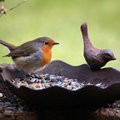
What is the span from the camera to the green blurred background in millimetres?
7363

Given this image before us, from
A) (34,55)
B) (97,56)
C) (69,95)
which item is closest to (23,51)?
(34,55)

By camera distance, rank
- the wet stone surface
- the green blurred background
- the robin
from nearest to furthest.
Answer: the wet stone surface < the robin < the green blurred background

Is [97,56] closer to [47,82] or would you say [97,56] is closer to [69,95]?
[47,82]

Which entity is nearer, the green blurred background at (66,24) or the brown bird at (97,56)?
the brown bird at (97,56)

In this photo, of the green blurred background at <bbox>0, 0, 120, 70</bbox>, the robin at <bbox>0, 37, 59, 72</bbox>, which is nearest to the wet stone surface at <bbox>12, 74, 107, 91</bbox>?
the robin at <bbox>0, 37, 59, 72</bbox>

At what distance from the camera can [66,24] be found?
822cm

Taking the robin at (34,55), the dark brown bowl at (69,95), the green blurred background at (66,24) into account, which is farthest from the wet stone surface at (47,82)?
the green blurred background at (66,24)

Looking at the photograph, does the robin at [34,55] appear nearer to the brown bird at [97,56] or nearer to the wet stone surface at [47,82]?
the wet stone surface at [47,82]

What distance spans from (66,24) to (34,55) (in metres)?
3.83

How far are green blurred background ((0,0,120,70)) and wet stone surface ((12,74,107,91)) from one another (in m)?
2.68

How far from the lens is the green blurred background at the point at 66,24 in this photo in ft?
24.2

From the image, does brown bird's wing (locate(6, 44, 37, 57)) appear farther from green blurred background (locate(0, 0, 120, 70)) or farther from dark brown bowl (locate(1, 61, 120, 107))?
green blurred background (locate(0, 0, 120, 70))

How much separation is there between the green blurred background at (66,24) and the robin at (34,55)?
2.29m

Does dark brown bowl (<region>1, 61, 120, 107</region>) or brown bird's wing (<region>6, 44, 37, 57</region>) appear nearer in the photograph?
dark brown bowl (<region>1, 61, 120, 107</region>)
